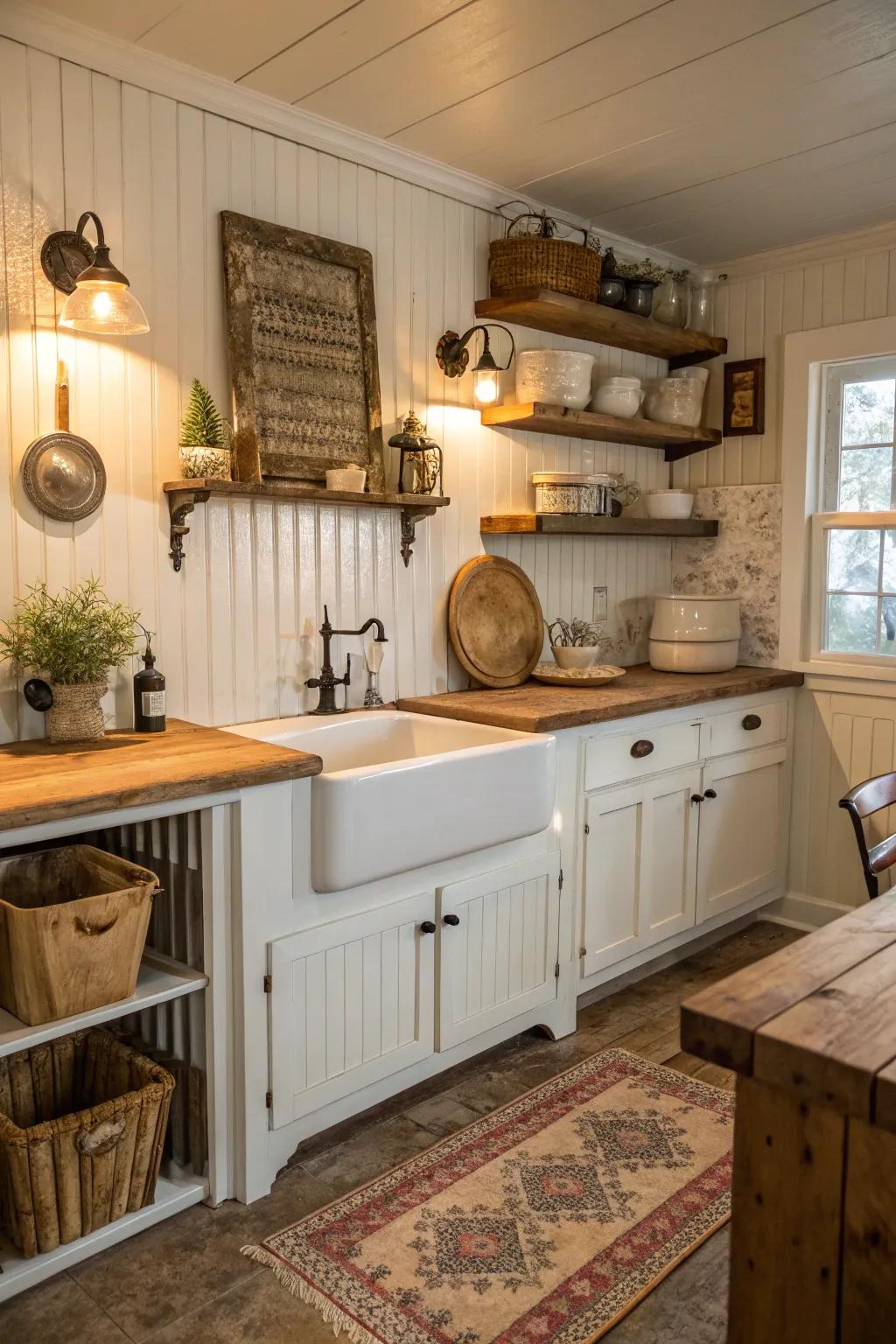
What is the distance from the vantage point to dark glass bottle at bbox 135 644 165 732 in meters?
2.31

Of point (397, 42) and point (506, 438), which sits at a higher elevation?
point (397, 42)

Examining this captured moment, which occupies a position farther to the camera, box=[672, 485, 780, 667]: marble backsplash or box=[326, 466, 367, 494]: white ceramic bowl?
box=[672, 485, 780, 667]: marble backsplash

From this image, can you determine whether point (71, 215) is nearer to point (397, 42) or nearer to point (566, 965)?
point (397, 42)

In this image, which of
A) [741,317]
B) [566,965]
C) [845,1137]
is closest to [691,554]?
[741,317]

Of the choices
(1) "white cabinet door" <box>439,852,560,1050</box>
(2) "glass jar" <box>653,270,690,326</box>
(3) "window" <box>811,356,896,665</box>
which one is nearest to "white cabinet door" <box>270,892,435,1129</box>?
(1) "white cabinet door" <box>439,852,560,1050</box>

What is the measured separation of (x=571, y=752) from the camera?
108 inches

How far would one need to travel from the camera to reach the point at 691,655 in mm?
3574

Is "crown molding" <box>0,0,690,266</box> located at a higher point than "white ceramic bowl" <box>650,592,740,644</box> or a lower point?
higher

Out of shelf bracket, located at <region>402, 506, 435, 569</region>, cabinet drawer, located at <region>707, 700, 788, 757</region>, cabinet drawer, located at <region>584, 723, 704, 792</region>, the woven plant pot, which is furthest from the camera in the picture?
cabinet drawer, located at <region>707, 700, 788, 757</region>

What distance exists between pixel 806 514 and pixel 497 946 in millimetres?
2024

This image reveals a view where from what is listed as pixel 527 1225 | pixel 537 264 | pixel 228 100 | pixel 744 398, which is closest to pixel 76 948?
pixel 527 1225

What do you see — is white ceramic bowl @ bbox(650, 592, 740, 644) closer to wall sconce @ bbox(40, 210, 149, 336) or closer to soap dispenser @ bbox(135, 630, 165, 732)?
soap dispenser @ bbox(135, 630, 165, 732)

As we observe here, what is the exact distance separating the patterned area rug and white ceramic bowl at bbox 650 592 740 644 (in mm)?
1595

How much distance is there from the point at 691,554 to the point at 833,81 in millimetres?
1855
